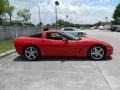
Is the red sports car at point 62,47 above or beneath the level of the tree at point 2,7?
beneath

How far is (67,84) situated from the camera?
7742 millimetres

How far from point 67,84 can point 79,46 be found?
4.93m

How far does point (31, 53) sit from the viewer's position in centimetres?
1273

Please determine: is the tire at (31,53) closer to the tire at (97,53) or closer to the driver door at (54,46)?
the driver door at (54,46)

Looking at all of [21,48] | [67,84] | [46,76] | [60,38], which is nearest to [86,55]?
[60,38]

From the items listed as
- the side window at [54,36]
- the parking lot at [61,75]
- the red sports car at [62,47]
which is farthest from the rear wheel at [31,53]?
the side window at [54,36]

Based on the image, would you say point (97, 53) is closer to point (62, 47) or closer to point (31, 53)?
point (62, 47)

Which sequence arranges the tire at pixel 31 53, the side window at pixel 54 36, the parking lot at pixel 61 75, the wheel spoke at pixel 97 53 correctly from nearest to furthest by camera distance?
the parking lot at pixel 61 75 < the wheel spoke at pixel 97 53 < the tire at pixel 31 53 < the side window at pixel 54 36

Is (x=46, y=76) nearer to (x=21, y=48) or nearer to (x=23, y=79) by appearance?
(x=23, y=79)

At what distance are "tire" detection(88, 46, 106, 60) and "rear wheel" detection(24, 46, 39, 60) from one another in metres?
2.28

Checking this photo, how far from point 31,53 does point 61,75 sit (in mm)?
3934

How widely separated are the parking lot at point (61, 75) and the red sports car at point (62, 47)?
0.36 meters

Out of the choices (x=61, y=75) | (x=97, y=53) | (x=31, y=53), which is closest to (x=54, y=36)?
(x=31, y=53)

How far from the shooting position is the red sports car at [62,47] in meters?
12.6
